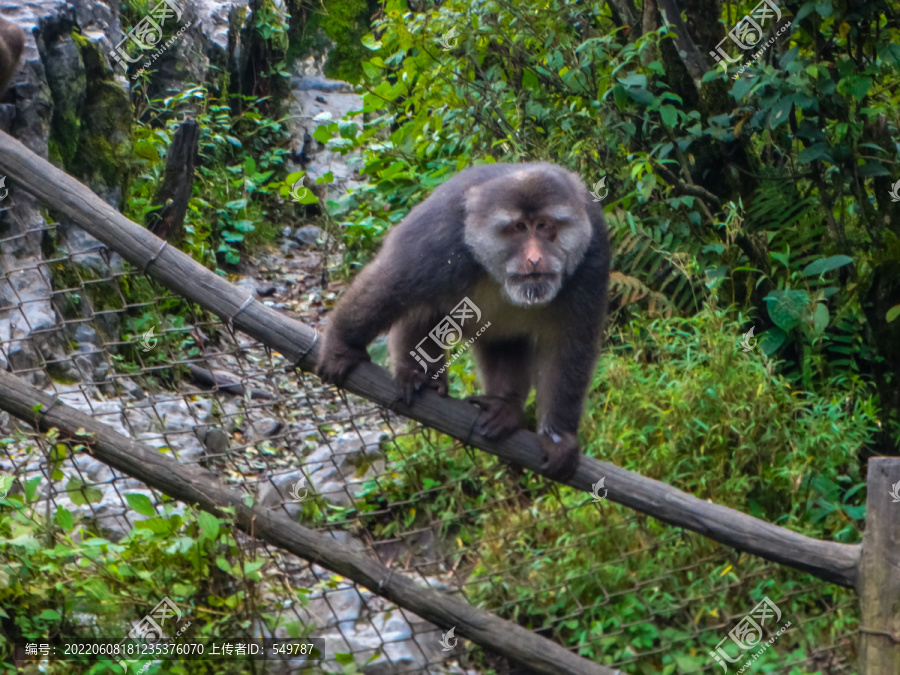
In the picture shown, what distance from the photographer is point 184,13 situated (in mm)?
8602

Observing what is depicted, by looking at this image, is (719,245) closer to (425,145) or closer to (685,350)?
Result: (685,350)

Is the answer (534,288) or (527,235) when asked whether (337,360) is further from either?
(527,235)

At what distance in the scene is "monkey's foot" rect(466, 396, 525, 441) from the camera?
9.55 feet

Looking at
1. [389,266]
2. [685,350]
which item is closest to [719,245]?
[685,350]

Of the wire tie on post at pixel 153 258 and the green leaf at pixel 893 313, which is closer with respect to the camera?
the wire tie on post at pixel 153 258

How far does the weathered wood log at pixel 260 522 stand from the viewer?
2.90 m

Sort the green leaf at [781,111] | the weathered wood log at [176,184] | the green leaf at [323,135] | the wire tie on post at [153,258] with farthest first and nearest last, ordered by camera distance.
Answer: the green leaf at [323,135] → the weathered wood log at [176,184] → the green leaf at [781,111] → the wire tie on post at [153,258]

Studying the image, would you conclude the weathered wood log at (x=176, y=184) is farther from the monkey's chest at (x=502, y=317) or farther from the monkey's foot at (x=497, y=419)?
→ the monkey's foot at (x=497, y=419)

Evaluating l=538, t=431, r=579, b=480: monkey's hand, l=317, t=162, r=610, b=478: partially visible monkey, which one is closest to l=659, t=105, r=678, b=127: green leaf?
l=317, t=162, r=610, b=478: partially visible monkey

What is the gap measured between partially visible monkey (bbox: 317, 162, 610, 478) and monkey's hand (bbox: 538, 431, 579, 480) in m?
0.01

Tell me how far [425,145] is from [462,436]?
4477mm

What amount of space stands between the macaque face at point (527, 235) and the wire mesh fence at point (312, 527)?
0.73 m

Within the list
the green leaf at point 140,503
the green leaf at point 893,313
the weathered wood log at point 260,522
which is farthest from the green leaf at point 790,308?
the green leaf at point 140,503

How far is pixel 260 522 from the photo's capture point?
2924mm
